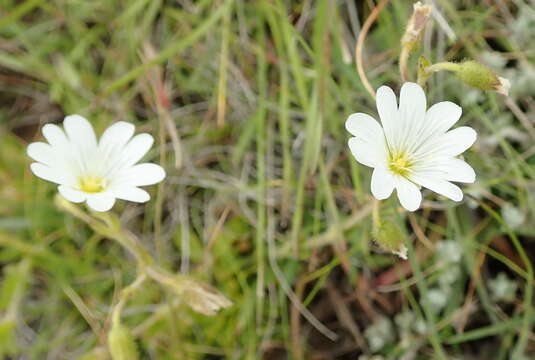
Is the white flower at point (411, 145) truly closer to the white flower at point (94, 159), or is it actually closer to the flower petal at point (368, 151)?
the flower petal at point (368, 151)

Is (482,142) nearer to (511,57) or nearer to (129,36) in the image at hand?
(511,57)

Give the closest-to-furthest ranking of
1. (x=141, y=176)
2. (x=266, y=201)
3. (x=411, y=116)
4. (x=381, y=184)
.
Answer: (x=381, y=184) < (x=411, y=116) < (x=141, y=176) < (x=266, y=201)

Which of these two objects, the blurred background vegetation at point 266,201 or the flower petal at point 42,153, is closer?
the flower petal at point 42,153

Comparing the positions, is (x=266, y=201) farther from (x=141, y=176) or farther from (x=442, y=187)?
(x=442, y=187)

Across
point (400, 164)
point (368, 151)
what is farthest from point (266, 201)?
point (368, 151)

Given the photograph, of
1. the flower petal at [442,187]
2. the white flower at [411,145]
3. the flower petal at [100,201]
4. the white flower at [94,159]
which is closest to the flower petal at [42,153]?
the white flower at [94,159]

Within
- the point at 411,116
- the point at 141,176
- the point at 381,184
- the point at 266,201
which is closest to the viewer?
the point at 381,184
